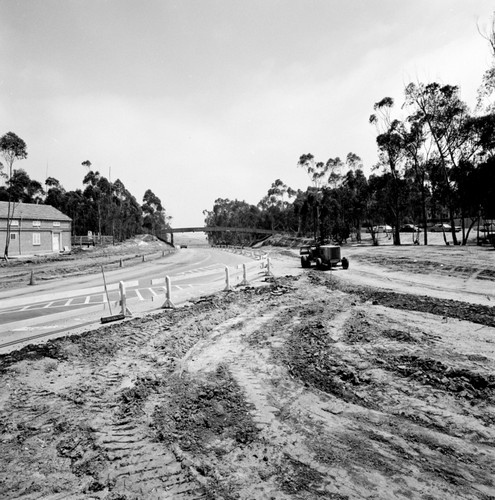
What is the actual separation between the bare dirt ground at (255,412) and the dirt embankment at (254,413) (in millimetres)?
24

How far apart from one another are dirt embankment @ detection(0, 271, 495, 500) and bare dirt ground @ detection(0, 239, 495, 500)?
24mm

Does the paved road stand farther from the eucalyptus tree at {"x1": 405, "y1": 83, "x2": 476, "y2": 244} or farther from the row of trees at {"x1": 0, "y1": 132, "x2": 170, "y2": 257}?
the row of trees at {"x1": 0, "y1": 132, "x2": 170, "y2": 257}

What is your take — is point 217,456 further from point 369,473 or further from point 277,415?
point 369,473

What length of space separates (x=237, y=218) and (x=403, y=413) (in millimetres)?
136925

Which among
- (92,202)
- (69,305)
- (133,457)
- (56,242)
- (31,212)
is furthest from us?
(92,202)

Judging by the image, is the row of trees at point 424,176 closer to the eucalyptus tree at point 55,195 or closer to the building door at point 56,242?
the building door at point 56,242

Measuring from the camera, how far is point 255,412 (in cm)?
A: 511

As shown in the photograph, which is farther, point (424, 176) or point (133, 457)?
point (424, 176)

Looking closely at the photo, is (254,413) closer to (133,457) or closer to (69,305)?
(133,457)

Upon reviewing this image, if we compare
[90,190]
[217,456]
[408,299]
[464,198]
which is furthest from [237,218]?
[217,456]

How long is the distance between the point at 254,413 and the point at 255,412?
3 centimetres

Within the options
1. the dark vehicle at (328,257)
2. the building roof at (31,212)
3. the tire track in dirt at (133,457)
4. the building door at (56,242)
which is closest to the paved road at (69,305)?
the tire track in dirt at (133,457)

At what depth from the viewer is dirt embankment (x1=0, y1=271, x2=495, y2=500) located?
143 inches

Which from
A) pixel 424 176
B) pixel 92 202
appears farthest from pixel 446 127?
pixel 92 202
